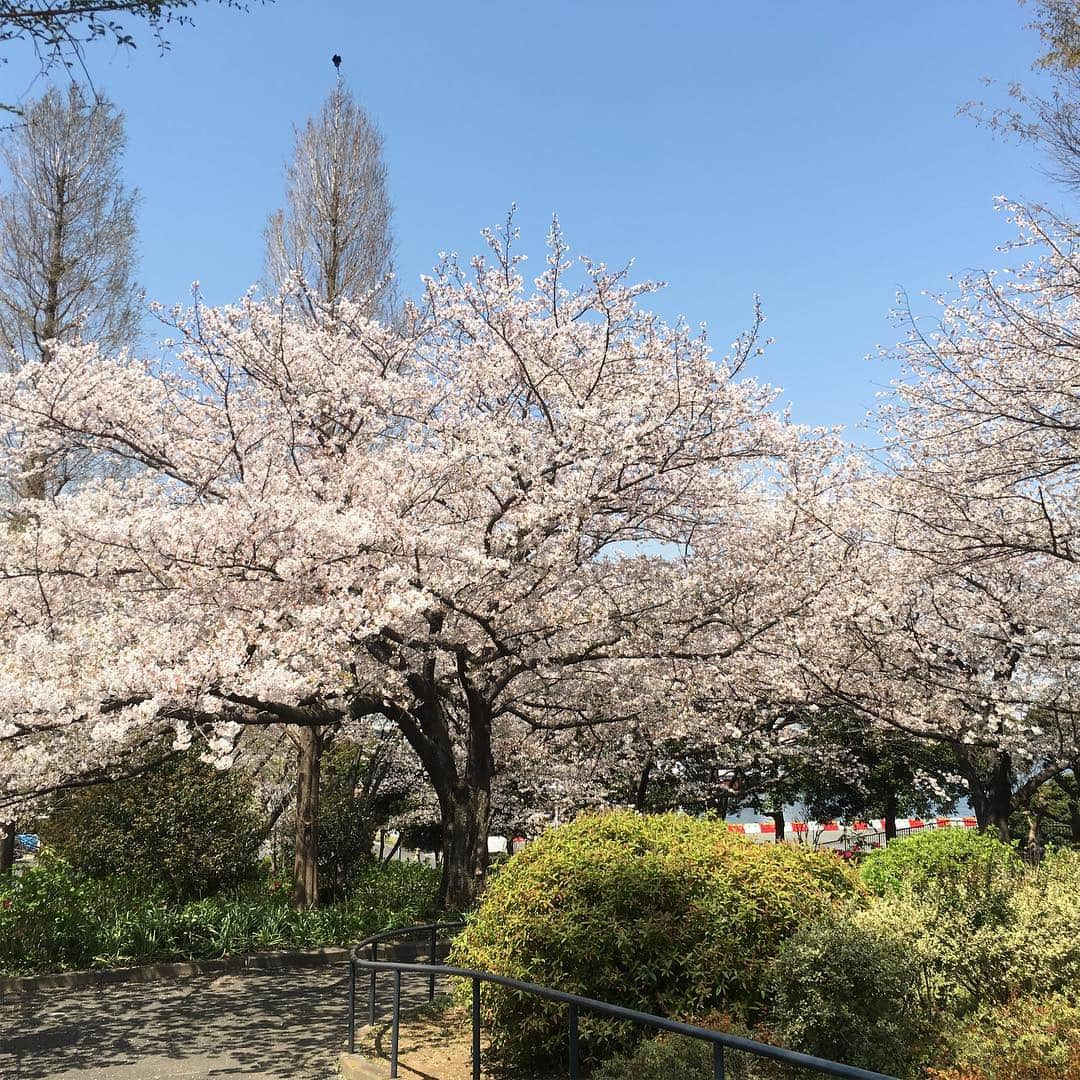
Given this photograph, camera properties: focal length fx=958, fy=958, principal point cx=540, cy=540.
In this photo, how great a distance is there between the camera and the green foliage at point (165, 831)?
16.2 meters

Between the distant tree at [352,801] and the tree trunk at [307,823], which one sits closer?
the tree trunk at [307,823]

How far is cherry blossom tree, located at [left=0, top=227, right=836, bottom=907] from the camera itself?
34.7 feet

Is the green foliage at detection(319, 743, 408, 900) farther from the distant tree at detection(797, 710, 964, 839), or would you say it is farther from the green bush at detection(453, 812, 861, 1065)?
the green bush at detection(453, 812, 861, 1065)

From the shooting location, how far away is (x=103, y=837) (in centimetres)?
1639

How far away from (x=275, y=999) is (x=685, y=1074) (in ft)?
23.6

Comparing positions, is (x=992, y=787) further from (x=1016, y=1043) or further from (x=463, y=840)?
(x=1016, y=1043)

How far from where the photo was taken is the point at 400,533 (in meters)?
11.5

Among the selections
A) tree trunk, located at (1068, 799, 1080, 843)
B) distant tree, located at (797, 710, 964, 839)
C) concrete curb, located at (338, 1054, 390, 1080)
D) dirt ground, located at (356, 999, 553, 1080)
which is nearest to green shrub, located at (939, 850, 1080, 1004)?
dirt ground, located at (356, 999, 553, 1080)

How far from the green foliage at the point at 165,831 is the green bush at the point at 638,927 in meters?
10.1

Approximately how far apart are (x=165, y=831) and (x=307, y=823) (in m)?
2.36

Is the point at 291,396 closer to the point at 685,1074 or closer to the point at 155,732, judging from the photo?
the point at 155,732

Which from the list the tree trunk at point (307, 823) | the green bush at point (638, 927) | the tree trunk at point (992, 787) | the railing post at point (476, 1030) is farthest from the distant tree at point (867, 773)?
the railing post at point (476, 1030)

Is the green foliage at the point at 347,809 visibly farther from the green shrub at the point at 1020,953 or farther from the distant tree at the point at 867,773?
Answer: the green shrub at the point at 1020,953

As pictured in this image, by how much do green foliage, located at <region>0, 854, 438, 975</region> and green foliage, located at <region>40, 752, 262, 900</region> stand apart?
41 cm
